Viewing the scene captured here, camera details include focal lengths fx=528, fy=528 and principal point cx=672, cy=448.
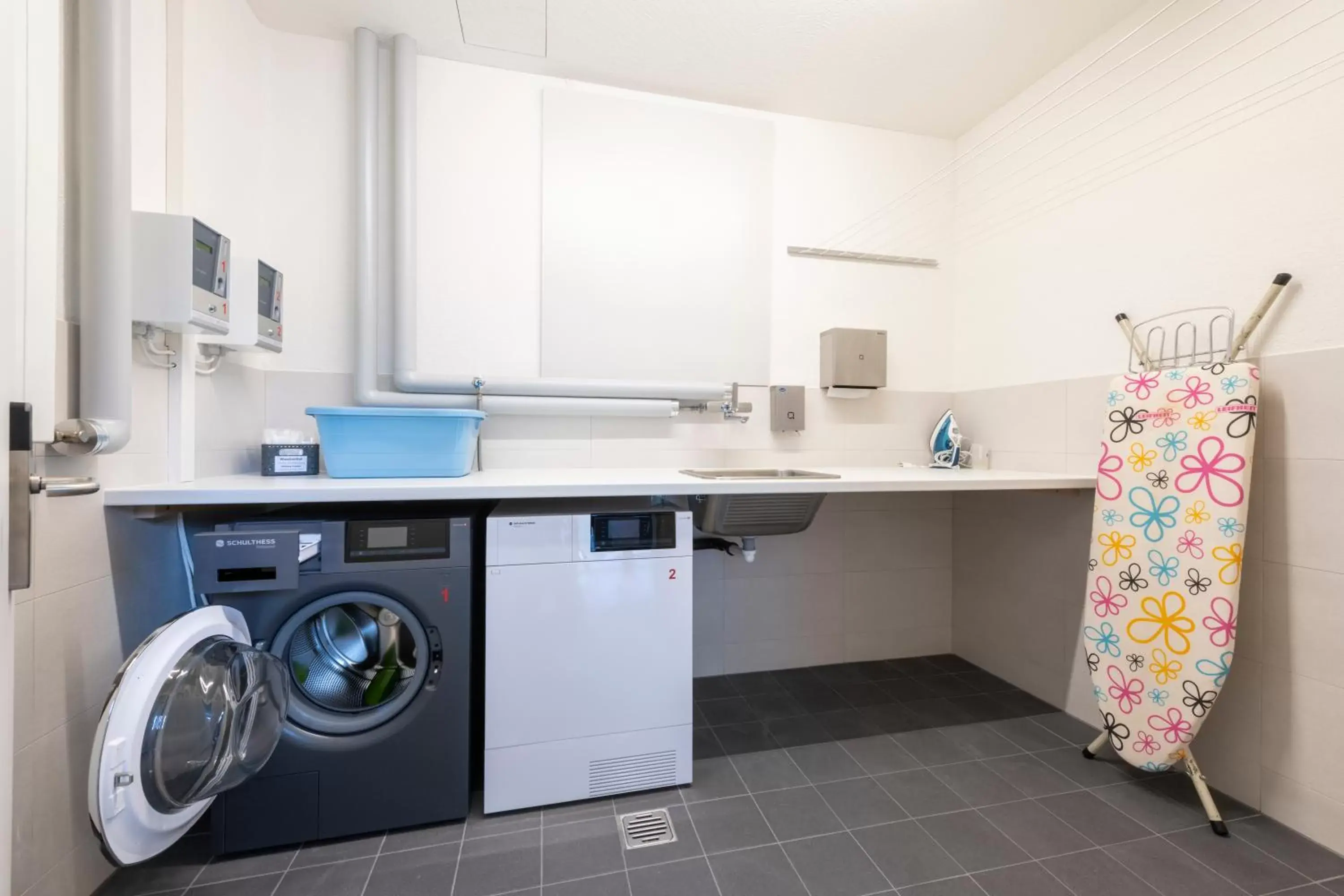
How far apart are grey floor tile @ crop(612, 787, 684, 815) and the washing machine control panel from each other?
2.91ft

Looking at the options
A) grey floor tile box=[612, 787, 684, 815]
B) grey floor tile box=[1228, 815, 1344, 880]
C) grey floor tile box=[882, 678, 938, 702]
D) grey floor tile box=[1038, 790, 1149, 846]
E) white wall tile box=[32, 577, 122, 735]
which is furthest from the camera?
grey floor tile box=[882, 678, 938, 702]

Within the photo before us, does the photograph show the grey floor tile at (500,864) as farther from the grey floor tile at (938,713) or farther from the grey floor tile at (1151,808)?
the grey floor tile at (1151,808)

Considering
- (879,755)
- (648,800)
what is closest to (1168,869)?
(879,755)

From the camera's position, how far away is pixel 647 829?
143cm

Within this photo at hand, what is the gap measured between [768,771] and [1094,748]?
1.11 meters

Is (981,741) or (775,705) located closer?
(981,741)

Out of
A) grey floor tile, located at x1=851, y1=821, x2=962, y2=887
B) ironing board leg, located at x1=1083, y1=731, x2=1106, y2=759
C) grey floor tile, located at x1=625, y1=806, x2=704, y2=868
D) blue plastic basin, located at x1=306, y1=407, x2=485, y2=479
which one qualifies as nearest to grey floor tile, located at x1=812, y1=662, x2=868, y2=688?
ironing board leg, located at x1=1083, y1=731, x2=1106, y2=759

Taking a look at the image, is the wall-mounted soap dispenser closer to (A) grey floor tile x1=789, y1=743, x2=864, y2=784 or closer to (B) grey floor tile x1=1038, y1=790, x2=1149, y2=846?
(A) grey floor tile x1=789, y1=743, x2=864, y2=784

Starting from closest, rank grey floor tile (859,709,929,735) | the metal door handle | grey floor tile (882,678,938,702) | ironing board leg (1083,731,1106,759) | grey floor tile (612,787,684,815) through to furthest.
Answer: the metal door handle < grey floor tile (612,787,684,815) < ironing board leg (1083,731,1106,759) < grey floor tile (859,709,929,735) < grey floor tile (882,678,938,702)

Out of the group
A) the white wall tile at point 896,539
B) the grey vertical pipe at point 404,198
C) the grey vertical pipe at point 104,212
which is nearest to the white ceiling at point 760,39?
the grey vertical pipe at point 404,198

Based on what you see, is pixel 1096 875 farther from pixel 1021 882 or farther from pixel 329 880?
pixel 329 880

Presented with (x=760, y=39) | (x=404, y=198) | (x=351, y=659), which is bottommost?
(x=351, y=659)

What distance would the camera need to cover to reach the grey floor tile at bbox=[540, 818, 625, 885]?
4.23 feet

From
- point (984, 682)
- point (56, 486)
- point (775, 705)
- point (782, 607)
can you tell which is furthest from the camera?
point (782, 607)
